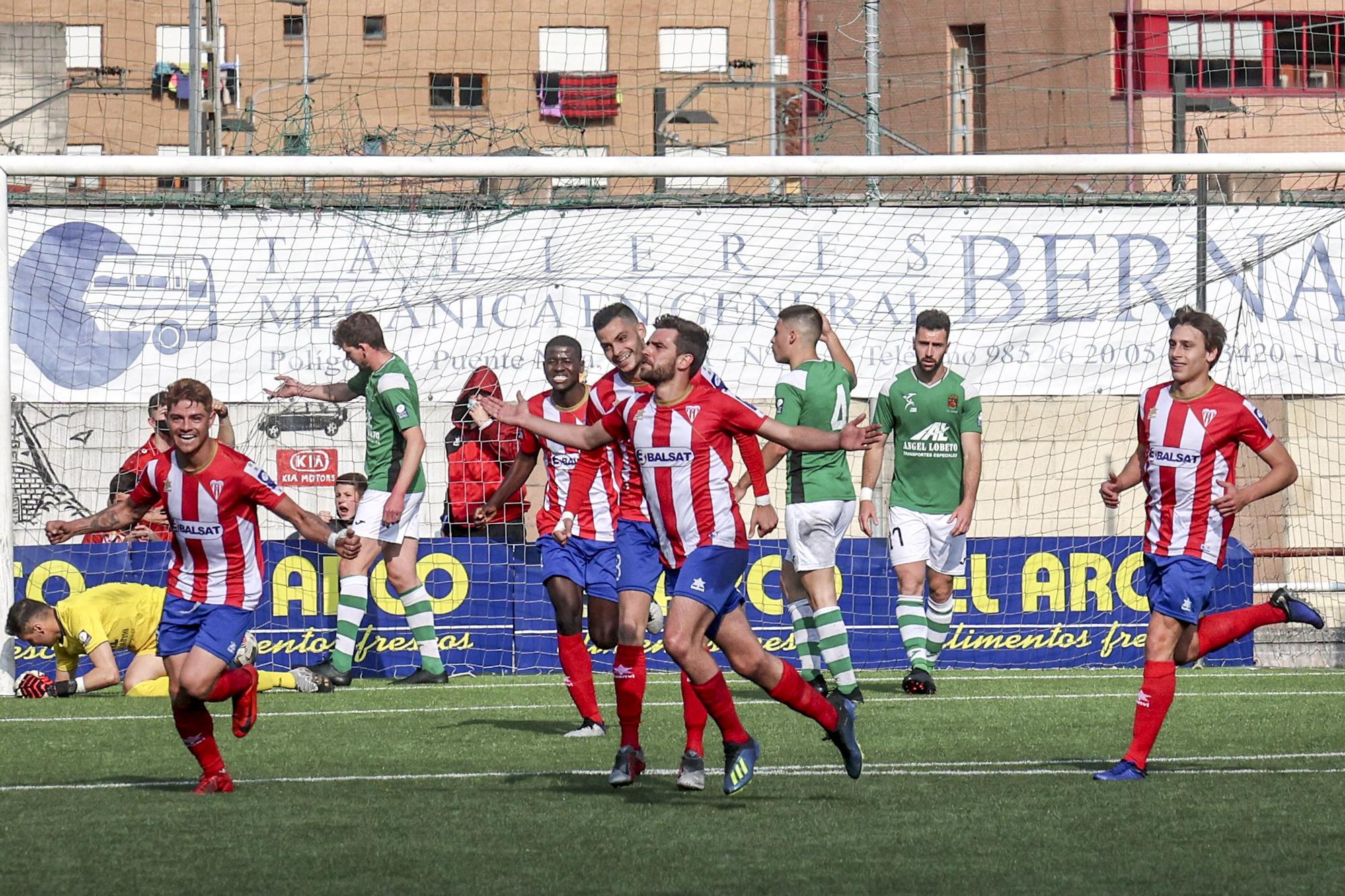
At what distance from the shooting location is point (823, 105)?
21.7 metres

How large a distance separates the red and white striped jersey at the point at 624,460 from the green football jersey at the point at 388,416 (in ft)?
10.6

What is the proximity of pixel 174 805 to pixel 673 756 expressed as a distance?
2320mm

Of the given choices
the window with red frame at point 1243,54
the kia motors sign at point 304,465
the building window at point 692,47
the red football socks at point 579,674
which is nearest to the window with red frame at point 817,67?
the building window at point 692,47

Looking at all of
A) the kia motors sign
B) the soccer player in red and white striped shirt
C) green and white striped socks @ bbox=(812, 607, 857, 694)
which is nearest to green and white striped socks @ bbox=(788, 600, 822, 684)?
green and white striped socks @ bbox=(812, 607, 857, 694)

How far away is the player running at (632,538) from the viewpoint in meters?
7.46

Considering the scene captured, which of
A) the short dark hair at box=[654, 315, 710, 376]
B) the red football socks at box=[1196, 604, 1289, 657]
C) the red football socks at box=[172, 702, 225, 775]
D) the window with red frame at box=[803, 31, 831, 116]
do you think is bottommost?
the red football socks at box=[172, 702, 225, 775]

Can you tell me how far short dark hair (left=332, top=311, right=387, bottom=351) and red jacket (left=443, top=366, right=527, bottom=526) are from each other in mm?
2169

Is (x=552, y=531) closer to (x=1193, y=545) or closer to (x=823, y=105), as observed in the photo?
(x=1193, y=545)

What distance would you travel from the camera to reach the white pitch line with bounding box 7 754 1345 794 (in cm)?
758

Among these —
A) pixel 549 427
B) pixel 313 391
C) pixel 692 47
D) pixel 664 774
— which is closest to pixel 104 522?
pixel 549 427

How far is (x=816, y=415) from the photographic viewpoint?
1050 centimetres

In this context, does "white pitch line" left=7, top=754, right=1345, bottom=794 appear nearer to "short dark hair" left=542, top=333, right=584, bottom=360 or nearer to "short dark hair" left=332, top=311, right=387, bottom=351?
"short dark hair" left=542, top=333, right=584, bottom=360

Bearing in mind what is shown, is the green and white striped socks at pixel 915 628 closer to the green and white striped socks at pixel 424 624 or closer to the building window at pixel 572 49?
the green and white striped socks at pixel 424 624

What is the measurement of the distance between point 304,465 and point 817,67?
43.6 ft
